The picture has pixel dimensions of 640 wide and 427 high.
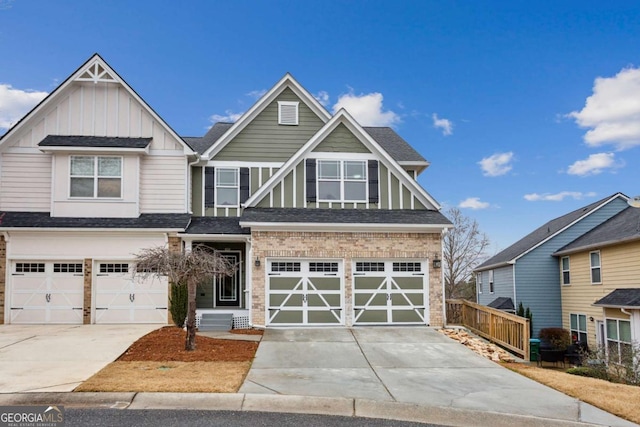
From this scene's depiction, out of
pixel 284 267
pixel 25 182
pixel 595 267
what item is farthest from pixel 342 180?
pixel 595 267

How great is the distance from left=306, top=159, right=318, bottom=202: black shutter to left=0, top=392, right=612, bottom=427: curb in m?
10.8

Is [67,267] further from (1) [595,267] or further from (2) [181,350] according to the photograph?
(1) [595,267]

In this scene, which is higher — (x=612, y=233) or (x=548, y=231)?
(x=548, y=231)

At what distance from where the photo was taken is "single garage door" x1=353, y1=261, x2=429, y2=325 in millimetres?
18328

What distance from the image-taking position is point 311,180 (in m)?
19.2

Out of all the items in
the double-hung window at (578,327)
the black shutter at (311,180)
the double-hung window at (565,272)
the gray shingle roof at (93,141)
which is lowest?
the double-hung window at (578,327)

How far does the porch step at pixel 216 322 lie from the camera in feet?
58.0

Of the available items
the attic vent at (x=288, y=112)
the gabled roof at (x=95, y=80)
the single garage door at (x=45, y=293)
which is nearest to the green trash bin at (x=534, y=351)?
the attic vent at (x=288, y=112)

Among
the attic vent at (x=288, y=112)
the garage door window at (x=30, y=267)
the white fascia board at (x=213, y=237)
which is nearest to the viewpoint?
the garage door window at (x=30, y=267)

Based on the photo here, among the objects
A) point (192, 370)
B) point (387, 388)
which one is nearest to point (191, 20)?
point (192, 370)

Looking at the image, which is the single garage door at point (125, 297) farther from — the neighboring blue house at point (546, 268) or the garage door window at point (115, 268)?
the neighboring blue house at point (546, 268)

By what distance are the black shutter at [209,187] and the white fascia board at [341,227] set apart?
4.03 m

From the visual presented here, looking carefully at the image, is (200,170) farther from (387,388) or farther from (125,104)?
(387,388)

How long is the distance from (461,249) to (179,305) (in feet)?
99.0
